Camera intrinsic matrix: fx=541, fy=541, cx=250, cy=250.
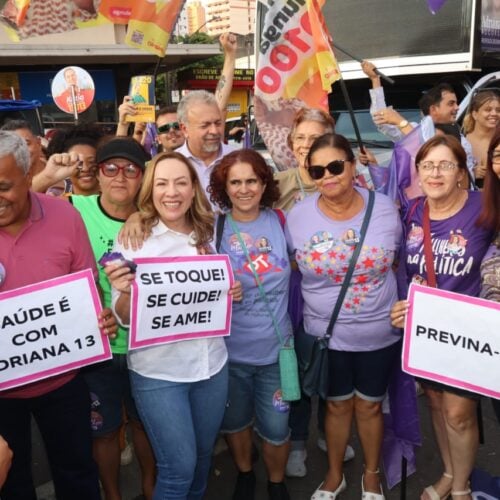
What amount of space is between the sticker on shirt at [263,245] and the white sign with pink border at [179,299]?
25 cm

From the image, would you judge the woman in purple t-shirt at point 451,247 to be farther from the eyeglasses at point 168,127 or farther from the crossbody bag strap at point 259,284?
the eyeglasses at point 168,127

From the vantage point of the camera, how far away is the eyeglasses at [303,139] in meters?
3.34

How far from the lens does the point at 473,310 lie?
2.34 m

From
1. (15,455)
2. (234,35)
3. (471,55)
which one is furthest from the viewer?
(471,55)

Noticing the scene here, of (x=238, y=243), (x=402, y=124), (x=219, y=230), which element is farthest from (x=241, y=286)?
(x=402, y=124)

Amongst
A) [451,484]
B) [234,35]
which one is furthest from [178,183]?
[234,35]

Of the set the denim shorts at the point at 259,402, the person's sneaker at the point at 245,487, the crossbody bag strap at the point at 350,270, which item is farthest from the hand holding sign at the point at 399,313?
the person's sneaker at the point at 245,487

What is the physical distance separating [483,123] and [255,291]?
2893mm

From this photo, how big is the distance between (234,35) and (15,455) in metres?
3.52

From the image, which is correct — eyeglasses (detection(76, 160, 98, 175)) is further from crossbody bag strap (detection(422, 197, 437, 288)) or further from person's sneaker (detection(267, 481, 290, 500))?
person's sneaker (detection(267, 481, 290, 500))

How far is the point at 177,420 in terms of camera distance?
2.35m

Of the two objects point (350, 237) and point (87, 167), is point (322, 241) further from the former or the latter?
point (87, 167)

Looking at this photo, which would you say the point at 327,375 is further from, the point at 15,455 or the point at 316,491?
the point at 15,455

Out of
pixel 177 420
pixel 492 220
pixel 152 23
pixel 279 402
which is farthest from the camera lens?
pixel 152 23
